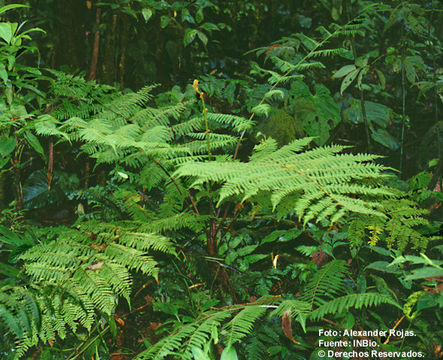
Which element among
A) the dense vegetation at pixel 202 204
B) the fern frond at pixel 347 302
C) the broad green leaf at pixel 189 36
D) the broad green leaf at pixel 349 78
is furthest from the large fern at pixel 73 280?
the broad green leaf at pixel 189 36

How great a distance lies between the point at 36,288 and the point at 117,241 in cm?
31

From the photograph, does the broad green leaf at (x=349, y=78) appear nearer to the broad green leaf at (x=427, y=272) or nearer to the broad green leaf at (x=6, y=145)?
the broad green leaf at (x=427, y=272)

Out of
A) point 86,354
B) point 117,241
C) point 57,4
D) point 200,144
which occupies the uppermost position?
point 57,4

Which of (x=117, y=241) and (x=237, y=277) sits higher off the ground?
(x=117, y=241)

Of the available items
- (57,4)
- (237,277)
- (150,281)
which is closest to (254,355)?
(237,277)

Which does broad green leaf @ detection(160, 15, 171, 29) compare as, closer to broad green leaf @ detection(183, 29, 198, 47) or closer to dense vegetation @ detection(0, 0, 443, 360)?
dense vegetation @ detection(0, 0, 443, 360)

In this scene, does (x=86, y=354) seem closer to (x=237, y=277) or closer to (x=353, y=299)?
(x=237, y=277)

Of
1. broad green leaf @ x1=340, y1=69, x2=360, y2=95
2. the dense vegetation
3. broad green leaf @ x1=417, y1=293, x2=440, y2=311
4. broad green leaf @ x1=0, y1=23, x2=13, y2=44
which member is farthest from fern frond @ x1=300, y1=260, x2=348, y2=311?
broad green leaf @ x1=0, y1=23, x2=13, y2=44

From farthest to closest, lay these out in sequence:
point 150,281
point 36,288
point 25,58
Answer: point 25,58, point 150,281, point 36,288

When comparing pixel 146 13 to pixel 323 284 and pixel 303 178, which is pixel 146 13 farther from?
pixel 323 284

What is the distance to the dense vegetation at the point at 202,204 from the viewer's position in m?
1.05

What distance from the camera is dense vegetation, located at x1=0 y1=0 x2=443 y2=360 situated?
1.05m

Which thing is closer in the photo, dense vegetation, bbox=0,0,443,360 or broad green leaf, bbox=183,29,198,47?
dense vegetation, bbox=0,0,443,360

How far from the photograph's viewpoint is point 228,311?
1188mm
